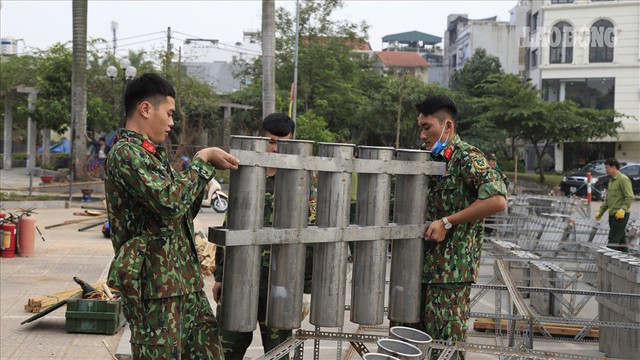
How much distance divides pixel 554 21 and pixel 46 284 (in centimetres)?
4523

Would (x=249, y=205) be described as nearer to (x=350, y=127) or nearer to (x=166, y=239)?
(x=166, y=239)

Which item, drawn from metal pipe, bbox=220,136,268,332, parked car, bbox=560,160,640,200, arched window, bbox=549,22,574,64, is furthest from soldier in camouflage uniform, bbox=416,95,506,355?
Result: arched window, bbox=549,22,574,64

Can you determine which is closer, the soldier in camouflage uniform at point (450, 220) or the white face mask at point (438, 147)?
the soldier in camouflage uniform at point (450, 220)

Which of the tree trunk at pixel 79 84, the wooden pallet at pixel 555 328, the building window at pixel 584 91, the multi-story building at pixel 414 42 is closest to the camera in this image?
the wooden pallet at pixel 555 328

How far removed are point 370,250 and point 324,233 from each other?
1.09 feet

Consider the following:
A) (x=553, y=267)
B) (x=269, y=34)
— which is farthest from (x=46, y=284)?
(x=269, y=34)

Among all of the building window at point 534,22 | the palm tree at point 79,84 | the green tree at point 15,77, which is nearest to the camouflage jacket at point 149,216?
the palm tree at point 79,84

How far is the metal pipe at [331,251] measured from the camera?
418 cm

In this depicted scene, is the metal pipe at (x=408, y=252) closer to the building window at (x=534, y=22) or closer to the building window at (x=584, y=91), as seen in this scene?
the building window at (x=584, y=91)

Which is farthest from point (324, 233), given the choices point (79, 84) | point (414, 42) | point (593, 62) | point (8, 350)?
point (414, 42)

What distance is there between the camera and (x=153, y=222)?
3.85 m

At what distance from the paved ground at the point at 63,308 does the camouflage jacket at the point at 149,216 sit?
3876mm

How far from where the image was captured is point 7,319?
8.86m

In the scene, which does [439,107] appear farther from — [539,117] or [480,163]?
[539,117]
